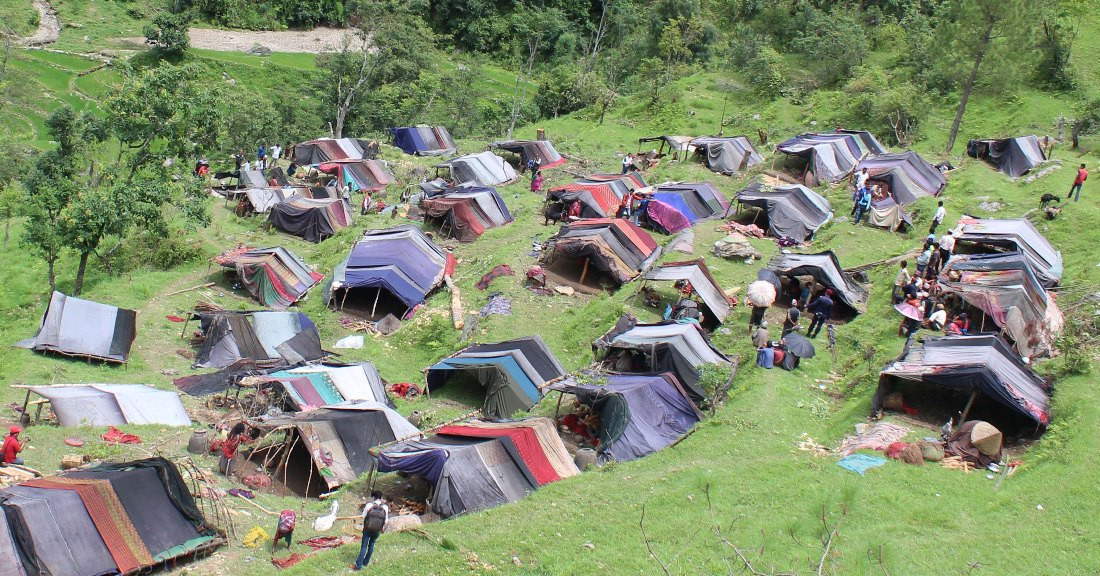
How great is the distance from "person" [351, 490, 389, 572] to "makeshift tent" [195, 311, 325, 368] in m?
10.2

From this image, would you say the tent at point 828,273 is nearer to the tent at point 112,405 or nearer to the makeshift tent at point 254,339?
the makeshift tent at point 254,339

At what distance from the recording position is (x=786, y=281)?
24.0 meters

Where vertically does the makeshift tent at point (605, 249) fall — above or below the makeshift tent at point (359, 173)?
above

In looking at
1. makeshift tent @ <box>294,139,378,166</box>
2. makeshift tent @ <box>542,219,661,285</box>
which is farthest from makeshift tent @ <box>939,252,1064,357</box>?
makeshift tent @ <box>294,139,378,166</box>

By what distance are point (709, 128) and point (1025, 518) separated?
37.1m

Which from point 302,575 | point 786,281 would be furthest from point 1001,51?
point 302,575

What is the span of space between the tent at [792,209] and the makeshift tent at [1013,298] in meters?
8.15

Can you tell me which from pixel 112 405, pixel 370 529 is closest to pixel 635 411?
pixel 370 529

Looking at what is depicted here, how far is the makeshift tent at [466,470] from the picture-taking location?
13930 millimetres

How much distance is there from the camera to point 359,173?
39.4 m

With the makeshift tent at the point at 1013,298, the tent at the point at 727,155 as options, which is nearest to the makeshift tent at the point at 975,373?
the makeshift tent at the point at 1013,298

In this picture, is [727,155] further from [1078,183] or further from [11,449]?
[11,449]

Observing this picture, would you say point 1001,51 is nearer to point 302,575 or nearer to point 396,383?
point 396,383

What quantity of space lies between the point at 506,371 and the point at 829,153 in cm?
2155
